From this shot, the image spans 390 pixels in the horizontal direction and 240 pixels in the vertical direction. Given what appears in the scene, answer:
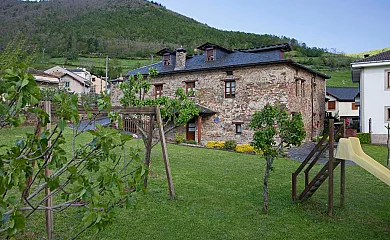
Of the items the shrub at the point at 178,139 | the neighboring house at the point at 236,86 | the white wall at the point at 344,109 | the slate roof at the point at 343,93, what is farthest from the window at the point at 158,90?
the slate roof at the point at 343,93

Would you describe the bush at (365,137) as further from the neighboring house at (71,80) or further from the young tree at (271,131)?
the neighboring house at (71,80)

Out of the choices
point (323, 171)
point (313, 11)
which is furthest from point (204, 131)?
point (323, 171)

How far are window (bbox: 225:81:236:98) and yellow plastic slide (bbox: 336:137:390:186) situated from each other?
1419cm

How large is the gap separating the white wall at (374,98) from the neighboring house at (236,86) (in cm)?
349

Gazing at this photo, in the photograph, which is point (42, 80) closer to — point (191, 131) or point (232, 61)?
point (232, 61)

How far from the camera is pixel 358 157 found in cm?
568

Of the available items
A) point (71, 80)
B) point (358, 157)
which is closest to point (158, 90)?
point (358, 157)

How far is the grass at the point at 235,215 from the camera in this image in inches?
195

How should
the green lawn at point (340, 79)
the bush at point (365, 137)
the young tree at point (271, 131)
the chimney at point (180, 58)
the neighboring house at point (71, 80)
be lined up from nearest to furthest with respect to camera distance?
the young tree at point (271, 131)
the bush at point (365, 137)
the chimney at point (180, 58)
the neighboring house at point (71, 80)
the green lawn at point (340, 79)

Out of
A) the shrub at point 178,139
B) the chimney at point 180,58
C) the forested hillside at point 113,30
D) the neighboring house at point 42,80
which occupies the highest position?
the forested hillside at point 113,30

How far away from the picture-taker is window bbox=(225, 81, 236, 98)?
2018 cm

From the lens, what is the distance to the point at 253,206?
646cm

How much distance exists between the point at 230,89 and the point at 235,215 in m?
15.1

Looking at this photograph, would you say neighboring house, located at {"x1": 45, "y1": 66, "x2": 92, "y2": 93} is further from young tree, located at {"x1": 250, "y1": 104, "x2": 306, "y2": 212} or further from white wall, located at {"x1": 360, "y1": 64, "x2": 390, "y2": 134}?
young tree, located at {"x1": 250, "y1": 104, "x2": 306, "y2": 212}
